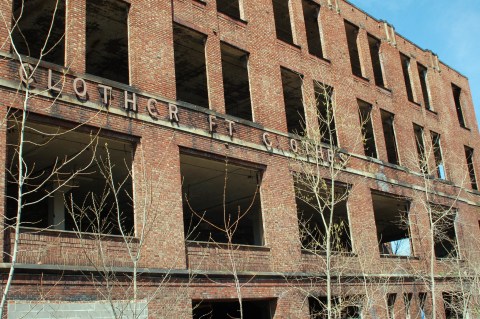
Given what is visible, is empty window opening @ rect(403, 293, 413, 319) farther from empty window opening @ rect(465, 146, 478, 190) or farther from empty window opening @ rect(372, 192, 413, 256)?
empty window opening @ rect(465, 146, 478, 190)

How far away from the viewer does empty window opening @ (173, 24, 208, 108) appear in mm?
18594

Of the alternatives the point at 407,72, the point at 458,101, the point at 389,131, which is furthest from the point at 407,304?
the point at 458,101

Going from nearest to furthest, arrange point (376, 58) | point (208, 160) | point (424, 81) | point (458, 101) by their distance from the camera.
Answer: point (208, 160), point (376, 58), point (424, 81), point (458, 101)

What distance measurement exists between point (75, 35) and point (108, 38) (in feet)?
15.6

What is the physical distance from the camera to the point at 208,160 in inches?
682

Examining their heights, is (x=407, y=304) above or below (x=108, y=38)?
below

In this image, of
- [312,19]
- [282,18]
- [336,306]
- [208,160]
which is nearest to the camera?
[336,306]

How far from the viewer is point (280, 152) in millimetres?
19375

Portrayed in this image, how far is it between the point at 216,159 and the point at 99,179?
5189 mm

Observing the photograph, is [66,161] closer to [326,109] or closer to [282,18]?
[326,109]

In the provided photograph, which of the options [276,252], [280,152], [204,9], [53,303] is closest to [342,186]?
[280,152]

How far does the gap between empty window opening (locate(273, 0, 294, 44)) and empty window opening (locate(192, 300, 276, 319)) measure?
10464 mm

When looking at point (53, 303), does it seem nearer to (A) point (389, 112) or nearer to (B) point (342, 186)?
(B) point (342, 186)

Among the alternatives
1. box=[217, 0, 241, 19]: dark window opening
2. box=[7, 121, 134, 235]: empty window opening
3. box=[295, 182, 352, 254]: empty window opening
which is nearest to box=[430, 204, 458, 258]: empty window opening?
box=[295, 182, 352, 254]: empty window opening
